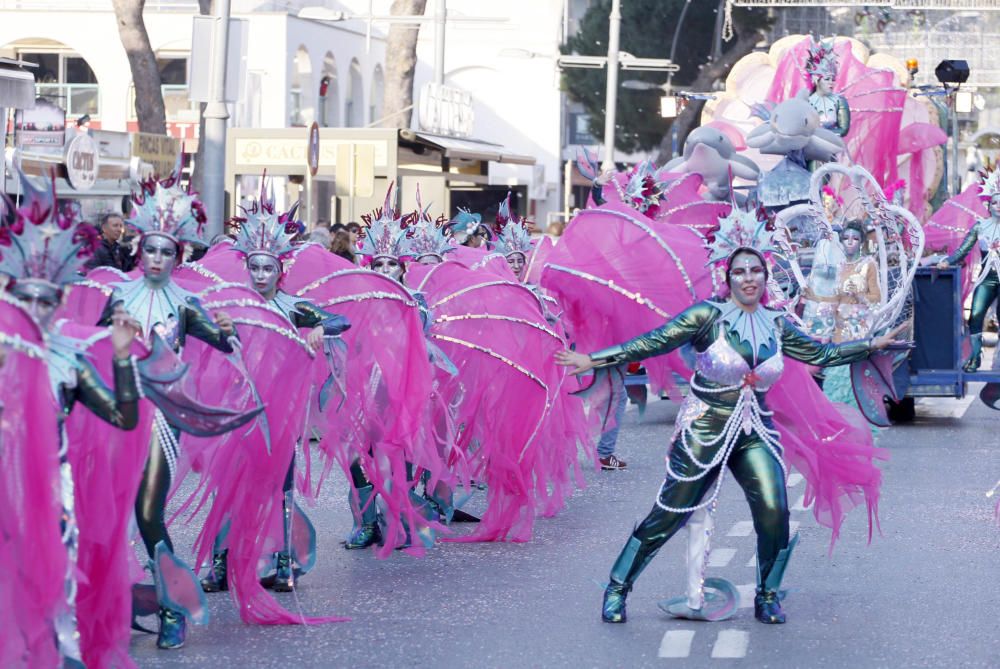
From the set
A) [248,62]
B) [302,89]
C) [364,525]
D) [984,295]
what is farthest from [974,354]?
[302,89]

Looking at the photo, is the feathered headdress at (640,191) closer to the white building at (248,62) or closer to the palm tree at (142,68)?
the palm tree at (142,68)

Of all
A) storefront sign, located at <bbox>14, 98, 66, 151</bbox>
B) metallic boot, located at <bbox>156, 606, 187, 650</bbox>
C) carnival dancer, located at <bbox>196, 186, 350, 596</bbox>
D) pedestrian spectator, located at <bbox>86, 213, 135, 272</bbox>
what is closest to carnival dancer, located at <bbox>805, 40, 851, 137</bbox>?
pedestrian spectator, located at <bbox>86, 213, 135, 272</bbox>

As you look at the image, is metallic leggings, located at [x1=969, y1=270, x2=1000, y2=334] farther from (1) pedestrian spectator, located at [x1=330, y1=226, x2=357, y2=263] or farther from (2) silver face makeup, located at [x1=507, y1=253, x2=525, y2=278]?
(1) pedestrian spectator, located at [x1=330, y1=226, x2=357, y2=263]

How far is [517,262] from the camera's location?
588 inches

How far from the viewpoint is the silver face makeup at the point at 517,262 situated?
1481cm

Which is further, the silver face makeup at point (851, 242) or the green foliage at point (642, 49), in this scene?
the green foliage at point (642, 49)

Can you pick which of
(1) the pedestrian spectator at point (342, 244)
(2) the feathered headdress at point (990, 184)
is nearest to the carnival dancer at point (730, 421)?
(1) the pedestrian spectator at point (342, 244)

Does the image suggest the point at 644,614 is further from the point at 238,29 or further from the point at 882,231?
the point at 238,29

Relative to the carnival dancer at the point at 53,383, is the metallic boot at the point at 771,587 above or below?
below

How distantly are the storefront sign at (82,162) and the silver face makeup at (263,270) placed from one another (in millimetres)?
12740

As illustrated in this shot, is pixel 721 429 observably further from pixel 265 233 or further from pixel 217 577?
pixel 217 577

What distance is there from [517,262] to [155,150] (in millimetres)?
12841

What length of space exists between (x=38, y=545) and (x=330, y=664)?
1.71m

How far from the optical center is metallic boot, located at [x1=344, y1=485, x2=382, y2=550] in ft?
34.9
